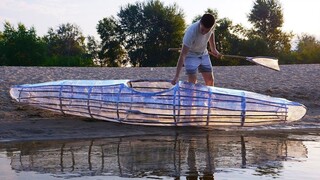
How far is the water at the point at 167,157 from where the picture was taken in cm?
487

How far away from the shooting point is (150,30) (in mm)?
51625

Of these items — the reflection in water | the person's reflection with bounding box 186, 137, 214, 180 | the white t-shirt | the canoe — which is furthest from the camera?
the canoe

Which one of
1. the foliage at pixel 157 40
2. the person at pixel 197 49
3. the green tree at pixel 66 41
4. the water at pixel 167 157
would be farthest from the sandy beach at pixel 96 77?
the green tree at pixel 66 41

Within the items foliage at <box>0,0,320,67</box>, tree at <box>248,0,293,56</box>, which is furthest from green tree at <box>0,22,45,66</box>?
tree at <box>248,0,293,56</box>

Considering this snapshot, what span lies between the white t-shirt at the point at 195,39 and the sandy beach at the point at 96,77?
1.32m

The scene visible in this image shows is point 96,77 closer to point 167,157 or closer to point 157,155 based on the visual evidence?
point 157,155

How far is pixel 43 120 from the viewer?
8.51 metres

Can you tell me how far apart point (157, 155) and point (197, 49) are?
2.91 metres

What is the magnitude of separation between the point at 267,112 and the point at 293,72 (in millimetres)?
9181

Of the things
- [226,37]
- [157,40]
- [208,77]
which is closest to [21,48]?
[157,40]

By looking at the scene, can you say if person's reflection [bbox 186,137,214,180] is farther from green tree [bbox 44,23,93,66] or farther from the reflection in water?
green tree [bbox 44,23,93,66]

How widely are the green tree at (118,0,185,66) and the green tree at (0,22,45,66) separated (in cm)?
1459

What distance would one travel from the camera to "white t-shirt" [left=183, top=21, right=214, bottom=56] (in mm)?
8070

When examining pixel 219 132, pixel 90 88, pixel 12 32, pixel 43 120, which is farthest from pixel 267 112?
pixel 12 32
